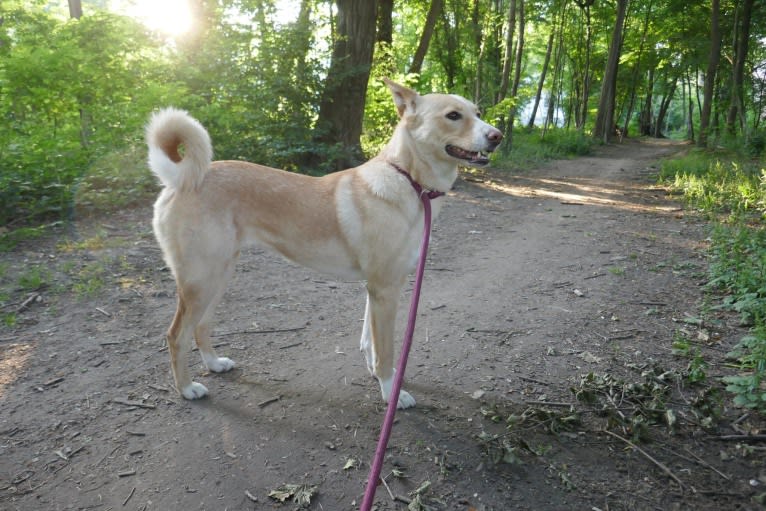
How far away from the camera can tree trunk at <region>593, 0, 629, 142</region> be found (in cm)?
1998

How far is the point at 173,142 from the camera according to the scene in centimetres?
308

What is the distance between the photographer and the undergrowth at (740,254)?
2939 mm

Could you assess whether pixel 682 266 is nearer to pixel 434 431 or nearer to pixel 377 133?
pixel 434 431

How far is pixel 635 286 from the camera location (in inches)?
193

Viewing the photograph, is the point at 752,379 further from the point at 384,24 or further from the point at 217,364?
the point at 384,24

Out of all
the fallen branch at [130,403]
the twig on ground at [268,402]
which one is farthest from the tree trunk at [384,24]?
the fallen branch at [130,403]

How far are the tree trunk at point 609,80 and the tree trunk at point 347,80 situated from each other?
52.4 feet

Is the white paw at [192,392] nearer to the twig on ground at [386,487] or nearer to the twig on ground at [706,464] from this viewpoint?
the twig on ground at [386,487]

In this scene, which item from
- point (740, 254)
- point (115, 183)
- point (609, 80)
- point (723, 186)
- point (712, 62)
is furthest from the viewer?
point (609, 80)

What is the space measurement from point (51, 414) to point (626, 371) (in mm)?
4000

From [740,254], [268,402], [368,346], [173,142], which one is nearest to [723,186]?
[740,254]

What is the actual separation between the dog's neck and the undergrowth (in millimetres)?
2257

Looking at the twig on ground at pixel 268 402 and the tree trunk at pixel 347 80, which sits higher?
the tree trunk at pixel 347 80

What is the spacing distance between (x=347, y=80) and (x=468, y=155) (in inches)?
266
